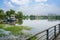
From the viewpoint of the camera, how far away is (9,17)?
75.1ft

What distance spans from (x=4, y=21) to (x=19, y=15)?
425cm

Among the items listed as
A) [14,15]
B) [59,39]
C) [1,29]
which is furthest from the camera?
[1,29]

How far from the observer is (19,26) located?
2928 cm

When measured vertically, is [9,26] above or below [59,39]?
below

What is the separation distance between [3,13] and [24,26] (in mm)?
6285

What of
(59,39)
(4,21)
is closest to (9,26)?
(4,21)

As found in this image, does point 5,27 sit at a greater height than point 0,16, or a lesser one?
lesser

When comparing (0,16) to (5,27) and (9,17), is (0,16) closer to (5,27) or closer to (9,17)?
(9,17)

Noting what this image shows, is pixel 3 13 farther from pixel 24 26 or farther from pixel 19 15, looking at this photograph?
→ pixel 24 26

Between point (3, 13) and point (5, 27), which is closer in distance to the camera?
point (3, 13)

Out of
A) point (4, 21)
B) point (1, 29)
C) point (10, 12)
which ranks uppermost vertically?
point (10, 12)

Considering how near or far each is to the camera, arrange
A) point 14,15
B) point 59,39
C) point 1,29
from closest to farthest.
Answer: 1. point 59,39
2. point 14,15
3. point 1,29

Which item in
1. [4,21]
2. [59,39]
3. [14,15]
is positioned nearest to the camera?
[59,39]

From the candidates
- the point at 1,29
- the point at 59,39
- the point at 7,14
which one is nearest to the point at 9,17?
the point at 7,14
